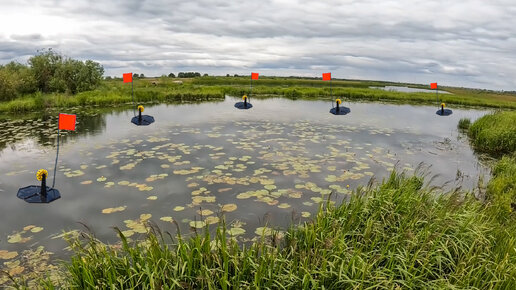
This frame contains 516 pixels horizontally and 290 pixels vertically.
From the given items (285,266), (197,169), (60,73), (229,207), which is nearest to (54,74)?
(60,73)

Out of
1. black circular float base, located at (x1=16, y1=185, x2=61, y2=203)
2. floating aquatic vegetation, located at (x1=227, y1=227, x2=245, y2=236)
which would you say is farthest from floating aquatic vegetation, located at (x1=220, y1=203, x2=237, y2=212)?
black circular float base, located at (x1=16, y1=185, x2=61, y2=203)

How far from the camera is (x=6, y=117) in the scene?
1463 cm

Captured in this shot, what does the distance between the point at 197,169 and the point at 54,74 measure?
70.6 ft

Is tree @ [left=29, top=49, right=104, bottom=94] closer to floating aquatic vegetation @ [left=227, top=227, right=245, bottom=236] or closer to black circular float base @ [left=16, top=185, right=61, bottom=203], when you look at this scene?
black circular float base @ [left=16, top=185, right=61, bottom=203]

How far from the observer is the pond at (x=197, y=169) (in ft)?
16.8

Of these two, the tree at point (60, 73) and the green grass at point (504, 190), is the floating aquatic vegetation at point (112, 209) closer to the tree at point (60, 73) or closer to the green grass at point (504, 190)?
the green grass at point (504, 190)

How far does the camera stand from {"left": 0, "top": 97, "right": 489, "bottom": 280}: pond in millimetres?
5113

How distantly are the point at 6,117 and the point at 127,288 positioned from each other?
16520mm

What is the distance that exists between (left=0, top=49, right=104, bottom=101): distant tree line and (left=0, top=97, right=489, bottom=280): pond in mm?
9229

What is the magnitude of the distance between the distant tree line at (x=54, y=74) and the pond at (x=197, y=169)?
923cm

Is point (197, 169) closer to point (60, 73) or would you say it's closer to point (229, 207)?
point (229, 207)

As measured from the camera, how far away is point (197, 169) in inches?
304

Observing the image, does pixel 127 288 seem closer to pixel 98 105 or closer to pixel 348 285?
pixel 348 285

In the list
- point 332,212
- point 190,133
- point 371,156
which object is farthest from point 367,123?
point 332,212
